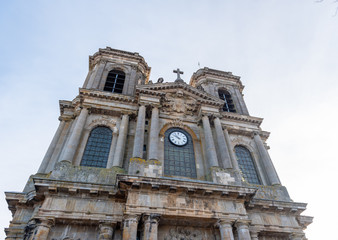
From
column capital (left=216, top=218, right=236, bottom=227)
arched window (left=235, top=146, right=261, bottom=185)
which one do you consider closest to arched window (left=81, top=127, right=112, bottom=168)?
column capital (left=216, top=218, right=236, bottom=227)

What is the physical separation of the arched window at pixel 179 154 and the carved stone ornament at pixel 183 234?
10.5 feet

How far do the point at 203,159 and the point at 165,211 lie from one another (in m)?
5.20

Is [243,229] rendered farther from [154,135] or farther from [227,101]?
[227,101]

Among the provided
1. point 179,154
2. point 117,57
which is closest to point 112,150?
point 179,154

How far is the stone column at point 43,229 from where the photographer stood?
32.0ft

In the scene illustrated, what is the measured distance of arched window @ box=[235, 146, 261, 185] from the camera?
15768 millimetres

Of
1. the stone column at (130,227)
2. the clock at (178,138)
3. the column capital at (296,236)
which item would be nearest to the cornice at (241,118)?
the clock at (178,138)

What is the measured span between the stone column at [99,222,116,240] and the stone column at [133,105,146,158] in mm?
3617

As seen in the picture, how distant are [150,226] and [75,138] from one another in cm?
704

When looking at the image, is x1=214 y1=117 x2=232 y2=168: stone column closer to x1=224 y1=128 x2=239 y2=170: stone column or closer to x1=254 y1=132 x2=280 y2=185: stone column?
x1=224 y1=128 x2=239 y2=170: stone column

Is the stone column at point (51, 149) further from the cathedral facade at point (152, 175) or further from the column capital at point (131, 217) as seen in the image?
the column capital at point (131, 217)

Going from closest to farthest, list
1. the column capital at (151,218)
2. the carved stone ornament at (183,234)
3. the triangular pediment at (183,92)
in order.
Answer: the column capital at (151,218) < the carved stone ornament at (183,234) < the triangular pediment at (183,92)

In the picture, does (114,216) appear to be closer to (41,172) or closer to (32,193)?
(32,193)

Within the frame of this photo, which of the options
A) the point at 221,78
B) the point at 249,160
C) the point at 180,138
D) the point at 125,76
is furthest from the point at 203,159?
the point at 221,78
